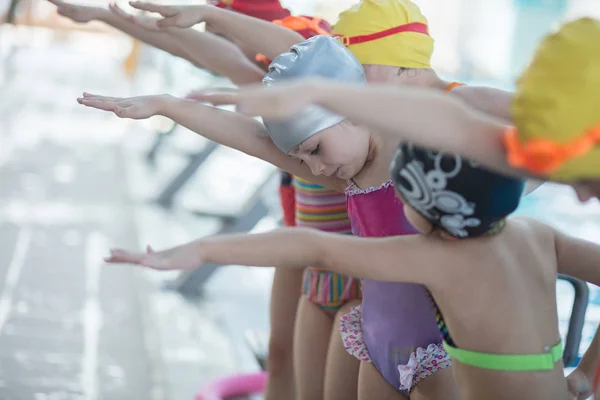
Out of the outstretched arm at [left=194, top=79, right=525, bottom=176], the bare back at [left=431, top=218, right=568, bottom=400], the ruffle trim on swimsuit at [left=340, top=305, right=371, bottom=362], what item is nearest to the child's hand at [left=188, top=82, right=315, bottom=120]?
the outstretched arm at [left=194, top=79, right=525, bottom=176]

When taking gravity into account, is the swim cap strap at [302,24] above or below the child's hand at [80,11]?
above

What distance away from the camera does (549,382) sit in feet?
5.45

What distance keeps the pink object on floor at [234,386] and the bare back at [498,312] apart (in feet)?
6.44

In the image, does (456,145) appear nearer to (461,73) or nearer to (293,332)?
(293,332)

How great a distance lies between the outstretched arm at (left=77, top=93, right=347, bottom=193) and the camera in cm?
195

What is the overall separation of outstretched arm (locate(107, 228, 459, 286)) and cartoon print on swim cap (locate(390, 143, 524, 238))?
0.25ft

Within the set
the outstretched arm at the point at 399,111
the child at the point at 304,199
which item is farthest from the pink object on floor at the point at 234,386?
the outstretched arm at the point at 399,111

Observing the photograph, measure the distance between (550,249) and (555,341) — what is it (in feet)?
0.60

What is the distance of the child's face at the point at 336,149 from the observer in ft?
6.38

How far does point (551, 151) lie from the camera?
1.22m

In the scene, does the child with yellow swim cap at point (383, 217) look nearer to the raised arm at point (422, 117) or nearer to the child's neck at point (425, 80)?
the child's neck at point (425, 80)

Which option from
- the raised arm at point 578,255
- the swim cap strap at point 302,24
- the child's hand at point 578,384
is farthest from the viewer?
the swim cap strap at point 302,24

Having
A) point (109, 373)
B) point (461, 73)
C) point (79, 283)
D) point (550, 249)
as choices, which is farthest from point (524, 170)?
point (461, 73)

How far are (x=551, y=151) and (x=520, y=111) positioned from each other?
80mm
